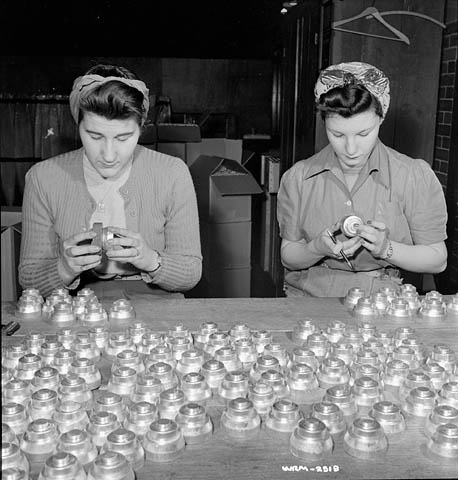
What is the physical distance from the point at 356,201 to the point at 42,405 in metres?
1.37

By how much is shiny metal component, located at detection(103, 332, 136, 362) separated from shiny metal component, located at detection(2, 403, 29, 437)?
28cm

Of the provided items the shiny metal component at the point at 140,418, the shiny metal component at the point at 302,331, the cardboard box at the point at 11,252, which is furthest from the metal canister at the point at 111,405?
the cardboard box at the point at 11,252

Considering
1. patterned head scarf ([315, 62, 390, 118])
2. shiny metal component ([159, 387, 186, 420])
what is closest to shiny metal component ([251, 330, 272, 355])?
shiny metal component ([159, 387, 186, 420])

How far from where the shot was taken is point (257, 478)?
90 centimetres

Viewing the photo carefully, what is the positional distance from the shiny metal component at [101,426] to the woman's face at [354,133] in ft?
3.98

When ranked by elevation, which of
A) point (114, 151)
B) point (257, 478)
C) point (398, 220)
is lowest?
point (257, 478)

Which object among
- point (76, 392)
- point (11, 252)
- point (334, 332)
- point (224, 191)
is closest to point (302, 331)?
point (334, 332)

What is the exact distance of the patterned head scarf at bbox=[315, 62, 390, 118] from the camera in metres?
1.98

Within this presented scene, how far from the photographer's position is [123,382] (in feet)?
3.67

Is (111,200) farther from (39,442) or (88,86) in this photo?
(39,442)

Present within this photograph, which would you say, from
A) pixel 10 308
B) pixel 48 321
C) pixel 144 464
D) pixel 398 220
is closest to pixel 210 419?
pixel 144 464

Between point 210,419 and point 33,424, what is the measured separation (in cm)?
25

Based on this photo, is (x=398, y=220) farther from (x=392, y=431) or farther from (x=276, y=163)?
(x=276, y=163)

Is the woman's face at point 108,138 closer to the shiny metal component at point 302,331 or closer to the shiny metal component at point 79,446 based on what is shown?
the shiny metal component at point 302,331
